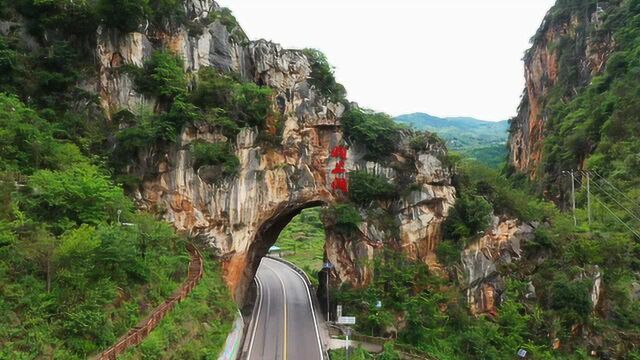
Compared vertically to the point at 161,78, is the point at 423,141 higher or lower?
lower

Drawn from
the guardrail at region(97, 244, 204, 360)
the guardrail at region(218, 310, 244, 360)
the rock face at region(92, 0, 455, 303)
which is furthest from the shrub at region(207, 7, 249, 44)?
the guardrail at region(218, 310, 244, 360)

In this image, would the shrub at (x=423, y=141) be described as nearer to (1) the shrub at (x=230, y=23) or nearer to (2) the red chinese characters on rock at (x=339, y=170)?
(2) the red chinese characters on rock at (x=339, y=170)

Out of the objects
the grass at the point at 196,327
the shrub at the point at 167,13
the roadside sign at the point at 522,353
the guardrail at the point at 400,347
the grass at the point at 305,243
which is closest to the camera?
the grass at the point at 196,327

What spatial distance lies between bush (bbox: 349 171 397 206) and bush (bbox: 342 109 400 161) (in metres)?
1.57

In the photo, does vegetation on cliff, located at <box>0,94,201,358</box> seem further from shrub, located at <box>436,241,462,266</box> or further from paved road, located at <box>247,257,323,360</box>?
shrub, located at <box>436,241,462,266</box>

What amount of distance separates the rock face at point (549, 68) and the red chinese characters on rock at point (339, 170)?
107ft

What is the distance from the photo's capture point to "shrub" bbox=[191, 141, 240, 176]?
28078 millimetres

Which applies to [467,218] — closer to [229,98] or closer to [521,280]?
[521,280]

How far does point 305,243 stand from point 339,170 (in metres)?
27.0

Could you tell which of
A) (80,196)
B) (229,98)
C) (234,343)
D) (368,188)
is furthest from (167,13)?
(234,343)

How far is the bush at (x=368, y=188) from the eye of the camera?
31516mm

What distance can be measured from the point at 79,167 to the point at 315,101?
645 inches

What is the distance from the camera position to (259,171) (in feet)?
100.0

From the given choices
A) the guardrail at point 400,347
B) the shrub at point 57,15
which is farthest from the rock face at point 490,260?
the shrub at point 57,15
